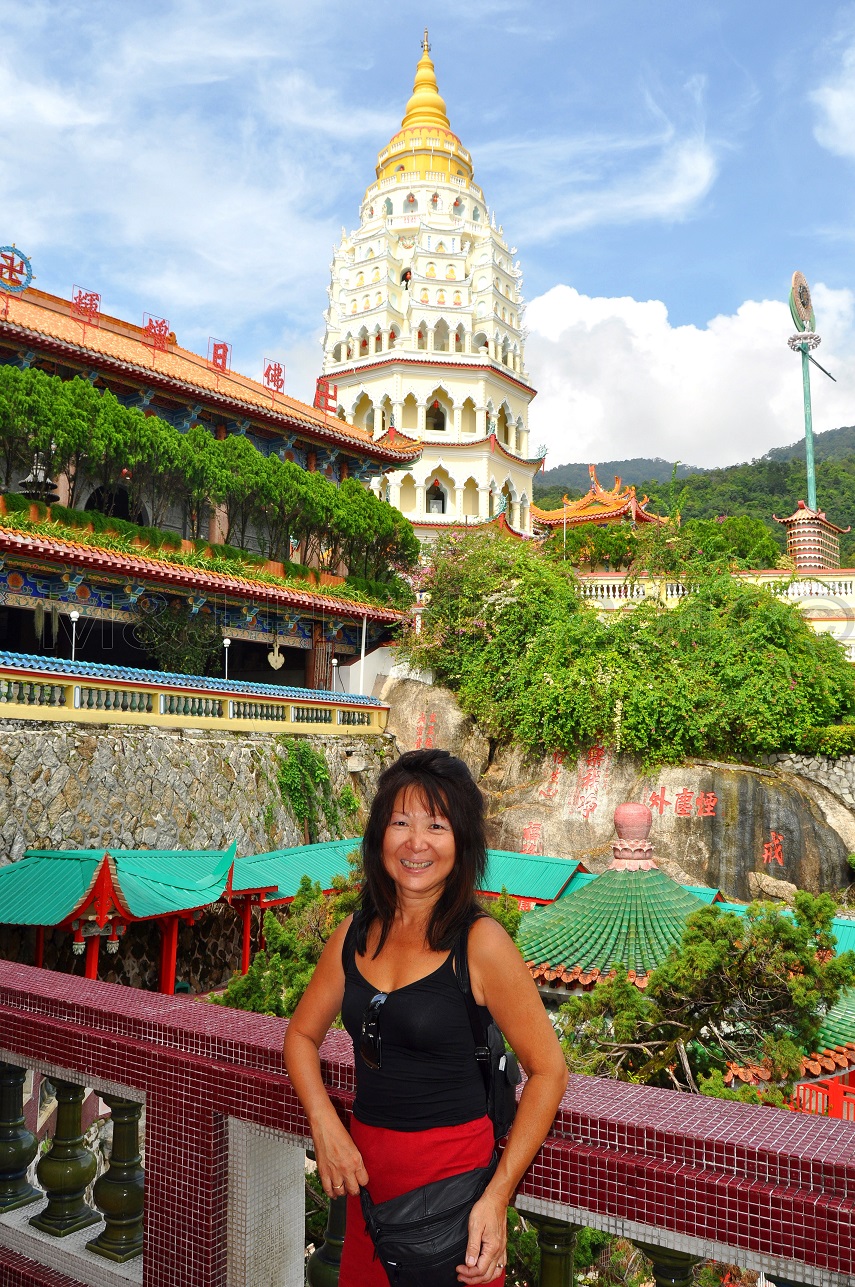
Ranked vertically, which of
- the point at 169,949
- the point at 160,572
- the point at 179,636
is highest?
the point at 160,572

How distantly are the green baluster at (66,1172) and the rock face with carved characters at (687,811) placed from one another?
48.1ft

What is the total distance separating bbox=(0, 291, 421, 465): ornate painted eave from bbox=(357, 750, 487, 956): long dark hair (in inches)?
680

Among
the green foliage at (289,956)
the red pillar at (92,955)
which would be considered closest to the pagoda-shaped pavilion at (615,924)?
the green foliage at (289,956)

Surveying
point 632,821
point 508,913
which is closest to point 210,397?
point 632,821

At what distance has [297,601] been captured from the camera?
68.6 feet

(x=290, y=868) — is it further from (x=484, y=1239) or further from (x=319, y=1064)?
(x=484, y=1239)

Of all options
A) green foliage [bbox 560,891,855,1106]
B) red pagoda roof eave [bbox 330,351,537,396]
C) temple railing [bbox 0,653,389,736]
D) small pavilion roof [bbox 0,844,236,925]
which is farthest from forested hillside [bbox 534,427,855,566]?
green foliage [bbox 560,891,855,1106]

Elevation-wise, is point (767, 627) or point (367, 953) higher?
point (767, 627)

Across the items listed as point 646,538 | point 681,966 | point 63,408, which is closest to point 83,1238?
point 681,966

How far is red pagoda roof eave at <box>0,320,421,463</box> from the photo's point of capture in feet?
57.8

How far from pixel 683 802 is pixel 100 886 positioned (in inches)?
493

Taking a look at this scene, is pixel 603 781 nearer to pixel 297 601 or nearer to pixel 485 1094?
pixel 297 601

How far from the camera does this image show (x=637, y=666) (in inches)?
859

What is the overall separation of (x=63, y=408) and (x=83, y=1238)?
16.4 meters
